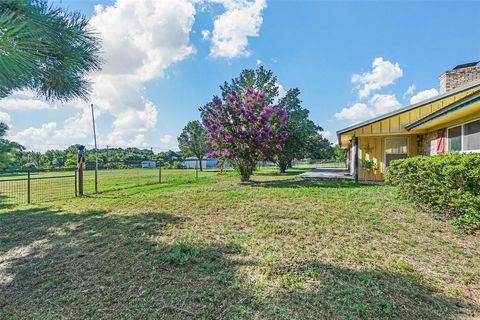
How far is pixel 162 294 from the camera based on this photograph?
2229 mm

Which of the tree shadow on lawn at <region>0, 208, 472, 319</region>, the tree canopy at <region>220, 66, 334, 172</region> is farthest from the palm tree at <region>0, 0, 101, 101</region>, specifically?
the tree canopy at <region>220, 66, 334, 172</region>

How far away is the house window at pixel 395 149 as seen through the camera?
1022cm

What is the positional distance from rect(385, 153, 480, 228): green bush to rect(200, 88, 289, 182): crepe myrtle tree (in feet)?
17.6

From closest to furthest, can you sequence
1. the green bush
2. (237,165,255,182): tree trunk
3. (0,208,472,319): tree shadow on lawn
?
(0,208,472,319): tree shadow on lawn, the green bush, (237,165,255,182): tree trunk

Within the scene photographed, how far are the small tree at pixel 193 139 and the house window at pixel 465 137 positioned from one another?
84.6 feet

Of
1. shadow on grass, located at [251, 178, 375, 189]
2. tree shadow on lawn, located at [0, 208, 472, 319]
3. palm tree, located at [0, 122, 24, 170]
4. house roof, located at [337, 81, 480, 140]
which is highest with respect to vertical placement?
house roof, located at [337, 81, 480, 140]

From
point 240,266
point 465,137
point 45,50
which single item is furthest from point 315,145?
point 45,50

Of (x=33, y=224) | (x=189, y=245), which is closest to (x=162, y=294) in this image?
→ (x=189, y=245)

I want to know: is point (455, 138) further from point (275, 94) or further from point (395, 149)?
point (275, 94)

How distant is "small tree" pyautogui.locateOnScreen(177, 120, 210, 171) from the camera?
3091cm

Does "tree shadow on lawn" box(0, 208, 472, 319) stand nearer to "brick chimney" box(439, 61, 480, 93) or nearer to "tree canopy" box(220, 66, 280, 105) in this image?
"brick chimney" box(439, 61, 480, 93)

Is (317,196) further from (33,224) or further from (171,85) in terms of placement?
(171,85)

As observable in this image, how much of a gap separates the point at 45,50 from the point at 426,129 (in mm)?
11107

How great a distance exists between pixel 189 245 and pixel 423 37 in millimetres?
11668
